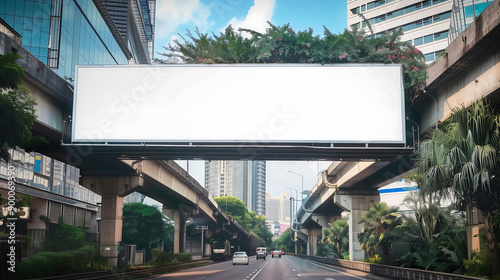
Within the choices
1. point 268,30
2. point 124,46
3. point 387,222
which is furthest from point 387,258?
point 124,46

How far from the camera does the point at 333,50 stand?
2209cm

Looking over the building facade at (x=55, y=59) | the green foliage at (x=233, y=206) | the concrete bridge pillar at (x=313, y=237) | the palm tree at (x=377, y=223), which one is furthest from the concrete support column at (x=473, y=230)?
the green foliage at (x=233, y=206)

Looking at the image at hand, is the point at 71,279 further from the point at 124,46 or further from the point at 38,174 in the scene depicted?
the point at 124,46

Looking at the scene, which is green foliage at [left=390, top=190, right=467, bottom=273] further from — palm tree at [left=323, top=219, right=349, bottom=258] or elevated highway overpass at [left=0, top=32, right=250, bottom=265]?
palm tree at [left=323, top=219, right=349, bottom=258]

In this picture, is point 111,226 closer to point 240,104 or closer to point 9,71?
point 240,104

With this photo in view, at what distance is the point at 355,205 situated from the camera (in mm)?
41938

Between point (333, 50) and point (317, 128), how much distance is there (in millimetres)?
3616

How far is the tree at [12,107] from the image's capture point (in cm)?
1397

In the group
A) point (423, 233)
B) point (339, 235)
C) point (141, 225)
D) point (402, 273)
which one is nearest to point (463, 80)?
point (402, 273)

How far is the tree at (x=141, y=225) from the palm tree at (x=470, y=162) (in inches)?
1914

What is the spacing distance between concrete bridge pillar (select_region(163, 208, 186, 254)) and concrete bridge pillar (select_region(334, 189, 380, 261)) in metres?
23.8

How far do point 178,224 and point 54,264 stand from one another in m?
37.3

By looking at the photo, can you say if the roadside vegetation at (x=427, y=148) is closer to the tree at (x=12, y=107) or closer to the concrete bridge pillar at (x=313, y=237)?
the tree at (x=12, y=107)

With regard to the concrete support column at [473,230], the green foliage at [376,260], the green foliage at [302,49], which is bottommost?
the green foliage at [376,260]
